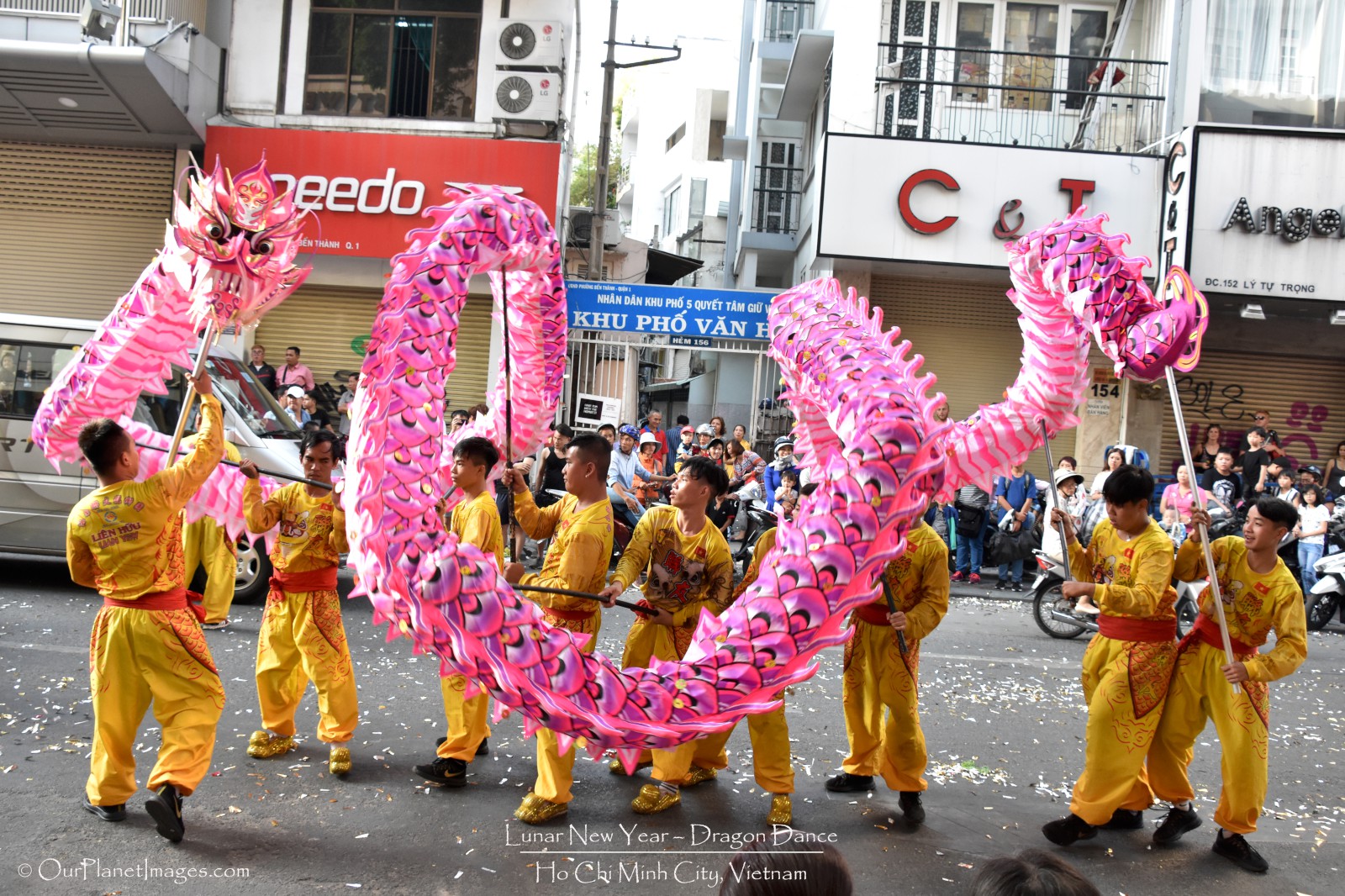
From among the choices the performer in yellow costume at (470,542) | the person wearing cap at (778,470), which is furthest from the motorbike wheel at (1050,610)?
the performer in yellow costume at (470,542)

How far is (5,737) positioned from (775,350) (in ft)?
12.8

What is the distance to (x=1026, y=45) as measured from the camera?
14680 mm

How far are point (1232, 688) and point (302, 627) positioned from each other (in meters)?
3.97

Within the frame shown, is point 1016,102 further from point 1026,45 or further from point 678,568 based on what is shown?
point 678,568

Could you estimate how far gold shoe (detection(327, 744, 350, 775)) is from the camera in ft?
15.8

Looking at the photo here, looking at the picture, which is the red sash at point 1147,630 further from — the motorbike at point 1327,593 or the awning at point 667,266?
the awning at point 667,266

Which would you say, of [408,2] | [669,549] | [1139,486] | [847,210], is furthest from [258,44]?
[1139,486]

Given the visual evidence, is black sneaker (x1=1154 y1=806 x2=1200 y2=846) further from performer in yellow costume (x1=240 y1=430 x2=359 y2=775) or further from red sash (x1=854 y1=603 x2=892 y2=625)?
performer in yellow costume (x1=240 y1=430 x2=359 y2=775)

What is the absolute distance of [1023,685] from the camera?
7262mm

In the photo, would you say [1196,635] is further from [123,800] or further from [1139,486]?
[123,800]

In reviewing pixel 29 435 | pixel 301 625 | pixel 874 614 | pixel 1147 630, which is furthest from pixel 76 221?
pixel 1147 630

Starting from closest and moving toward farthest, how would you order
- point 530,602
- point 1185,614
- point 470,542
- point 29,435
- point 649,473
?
point 530,602, point 470,542, point 29,435, point 1185,614, point 649,473

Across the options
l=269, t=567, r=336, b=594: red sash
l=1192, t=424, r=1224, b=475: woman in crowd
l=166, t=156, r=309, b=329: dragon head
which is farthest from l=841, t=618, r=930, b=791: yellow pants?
l=1192, t=424, r=1224, b=475: woman in crowd

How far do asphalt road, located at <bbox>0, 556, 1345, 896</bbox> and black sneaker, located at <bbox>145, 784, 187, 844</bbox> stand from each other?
64 mm
